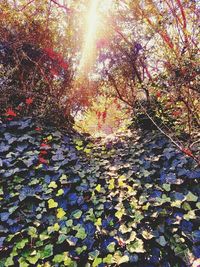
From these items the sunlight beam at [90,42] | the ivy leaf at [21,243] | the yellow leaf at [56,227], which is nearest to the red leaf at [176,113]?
the sunlight beam at [90,42]

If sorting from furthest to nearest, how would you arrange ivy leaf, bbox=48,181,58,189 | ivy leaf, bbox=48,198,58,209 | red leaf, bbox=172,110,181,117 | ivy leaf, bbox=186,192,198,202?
1. red leaf, bbox=172,110,181,117
2. ivy leaf, bbox=48,181,58,189
3. ivy leaf, bbox=48,198,58,209
4. ivy leaf, bbox=186,192,198,202

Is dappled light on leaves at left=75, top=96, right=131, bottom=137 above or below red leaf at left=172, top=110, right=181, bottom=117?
below

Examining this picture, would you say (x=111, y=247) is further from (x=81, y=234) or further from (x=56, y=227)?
(x=56, y=227)

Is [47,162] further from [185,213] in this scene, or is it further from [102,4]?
[102,4]

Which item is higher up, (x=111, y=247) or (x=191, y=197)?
(x=191, y=197)

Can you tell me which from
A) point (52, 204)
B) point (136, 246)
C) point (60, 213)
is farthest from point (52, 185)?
point (136, 246)

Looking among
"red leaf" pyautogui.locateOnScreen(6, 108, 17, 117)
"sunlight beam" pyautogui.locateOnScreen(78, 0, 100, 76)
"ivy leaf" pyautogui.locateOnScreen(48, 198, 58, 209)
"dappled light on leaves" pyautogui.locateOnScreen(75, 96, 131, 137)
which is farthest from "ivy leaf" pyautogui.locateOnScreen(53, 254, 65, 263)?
"sunlight beam" pyautogui.locateOnScreen(78, 0, 100, 76)

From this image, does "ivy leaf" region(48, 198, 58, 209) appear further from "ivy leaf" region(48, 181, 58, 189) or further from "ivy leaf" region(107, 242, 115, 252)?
"ivy leaf" region(107, 242, 115, 252)

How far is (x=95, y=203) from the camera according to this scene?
3.08m

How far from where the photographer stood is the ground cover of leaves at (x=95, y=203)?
254 cm

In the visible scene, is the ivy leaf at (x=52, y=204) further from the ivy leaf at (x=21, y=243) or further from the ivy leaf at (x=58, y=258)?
the ivy leaf at (x=58, y=258)

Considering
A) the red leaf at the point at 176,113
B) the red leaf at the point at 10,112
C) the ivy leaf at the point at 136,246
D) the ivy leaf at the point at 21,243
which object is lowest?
the ivy leaf at the point at 21,243

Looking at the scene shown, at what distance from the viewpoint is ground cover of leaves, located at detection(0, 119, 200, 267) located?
2.54 metres

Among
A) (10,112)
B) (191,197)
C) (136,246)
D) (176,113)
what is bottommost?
(136,246)
